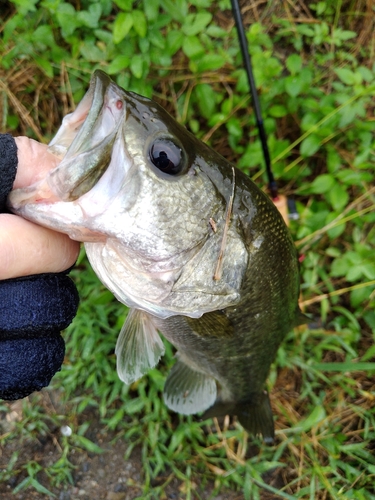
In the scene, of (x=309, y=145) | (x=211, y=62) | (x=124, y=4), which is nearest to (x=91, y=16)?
(x=124, y=4)

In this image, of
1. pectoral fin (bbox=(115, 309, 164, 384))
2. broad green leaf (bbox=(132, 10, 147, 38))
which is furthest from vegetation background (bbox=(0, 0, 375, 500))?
pectoral fin (bbox=(115, 309, 164, 384))

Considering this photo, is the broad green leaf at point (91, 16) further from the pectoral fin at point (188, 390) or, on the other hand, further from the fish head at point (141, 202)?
the pectoral fin at point (188, 390)

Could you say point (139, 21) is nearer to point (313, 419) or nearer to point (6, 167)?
Answer: point (6, 167)

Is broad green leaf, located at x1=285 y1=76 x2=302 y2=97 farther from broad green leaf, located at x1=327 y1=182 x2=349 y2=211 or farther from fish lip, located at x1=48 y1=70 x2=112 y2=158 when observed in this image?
fish lip, located at x1=48 y1=70 x2=112 y2=158

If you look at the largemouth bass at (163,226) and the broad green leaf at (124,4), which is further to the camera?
the broad green leaf at (124,4)

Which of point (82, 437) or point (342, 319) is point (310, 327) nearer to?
point (342, 319)

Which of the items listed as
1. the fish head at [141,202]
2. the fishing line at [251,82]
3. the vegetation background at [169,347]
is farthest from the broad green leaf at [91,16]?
the fish head at [141,202]
